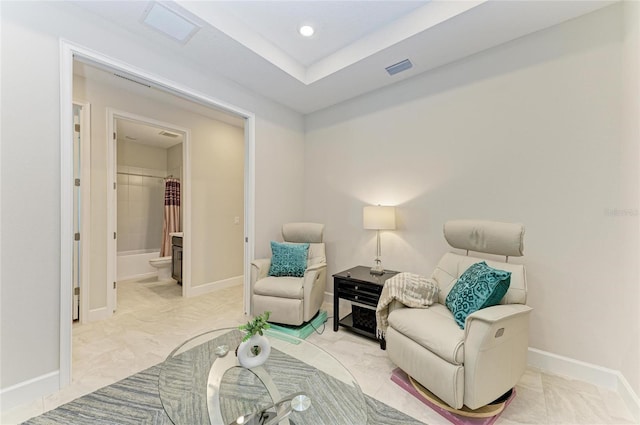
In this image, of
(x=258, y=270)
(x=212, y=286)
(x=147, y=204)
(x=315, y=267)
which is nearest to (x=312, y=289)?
(x=315, y=267)

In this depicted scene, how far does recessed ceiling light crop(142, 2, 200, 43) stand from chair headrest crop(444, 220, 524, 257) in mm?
2667

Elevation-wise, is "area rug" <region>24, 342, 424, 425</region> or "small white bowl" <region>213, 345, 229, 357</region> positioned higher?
"small white bowl" <region>213, 345, 229, 357</region>

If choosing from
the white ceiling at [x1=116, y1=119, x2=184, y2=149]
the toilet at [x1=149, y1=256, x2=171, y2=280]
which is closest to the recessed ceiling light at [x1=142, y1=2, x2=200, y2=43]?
the white ceiling at [x1=116, y1=119, x2=184, y2=149]

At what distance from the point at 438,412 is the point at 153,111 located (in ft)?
13.9

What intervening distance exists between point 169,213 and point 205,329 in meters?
3.29

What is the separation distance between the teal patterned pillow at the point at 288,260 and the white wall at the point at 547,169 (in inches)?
39.7

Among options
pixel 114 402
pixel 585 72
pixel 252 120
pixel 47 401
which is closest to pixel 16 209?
pixel 47 401

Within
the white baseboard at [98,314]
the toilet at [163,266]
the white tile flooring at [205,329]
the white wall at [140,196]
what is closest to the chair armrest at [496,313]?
the white tile flooring at [205,329]

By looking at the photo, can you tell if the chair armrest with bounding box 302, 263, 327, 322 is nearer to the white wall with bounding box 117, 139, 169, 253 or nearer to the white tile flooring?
the white tile flooring

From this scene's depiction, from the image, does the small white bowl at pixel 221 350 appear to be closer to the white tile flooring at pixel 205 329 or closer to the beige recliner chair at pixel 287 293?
the white tile flooring at pixel 205 329

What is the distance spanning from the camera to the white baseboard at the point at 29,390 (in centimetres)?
161

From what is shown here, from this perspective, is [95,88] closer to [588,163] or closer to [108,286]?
[108,286]

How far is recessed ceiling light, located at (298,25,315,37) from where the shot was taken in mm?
2340

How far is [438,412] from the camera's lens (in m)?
1.59
